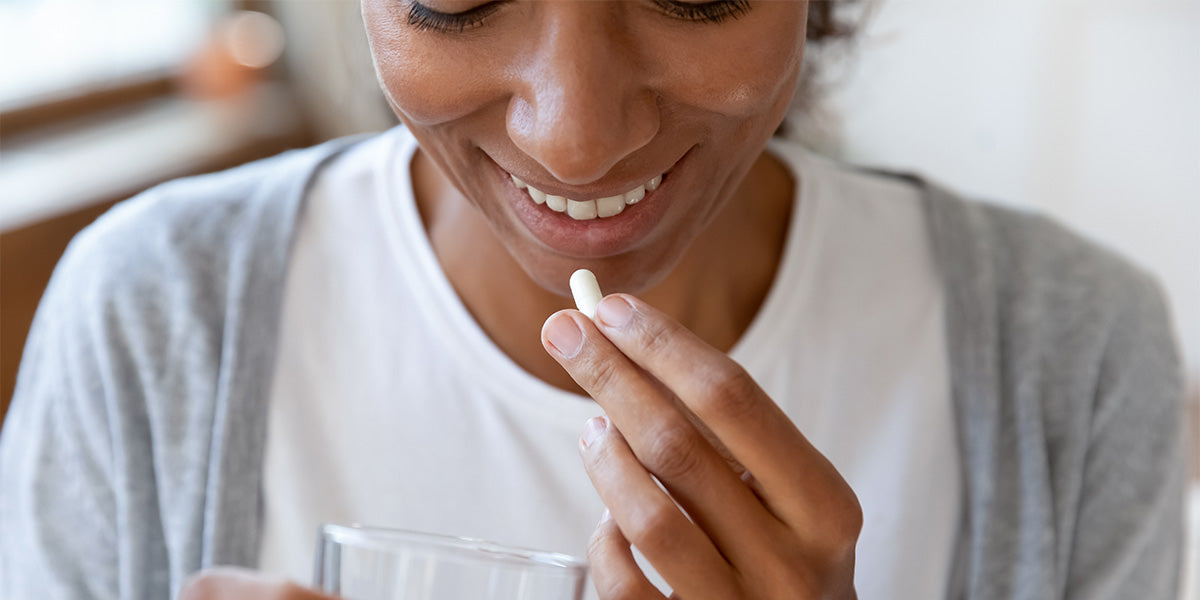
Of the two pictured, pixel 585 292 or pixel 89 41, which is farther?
pixel 89 41

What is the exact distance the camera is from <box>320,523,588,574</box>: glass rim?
42 cm

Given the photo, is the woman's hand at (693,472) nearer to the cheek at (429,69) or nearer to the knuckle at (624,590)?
the knuckle at (624,590)

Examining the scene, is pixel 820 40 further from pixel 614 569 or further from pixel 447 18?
pixel 614 569

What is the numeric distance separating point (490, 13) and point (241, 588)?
32 cm

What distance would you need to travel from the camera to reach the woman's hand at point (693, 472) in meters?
0.50

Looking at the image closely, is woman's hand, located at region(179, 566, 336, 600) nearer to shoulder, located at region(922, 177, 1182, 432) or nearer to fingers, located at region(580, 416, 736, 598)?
fingers, located at region(580, 416, 736, 598)

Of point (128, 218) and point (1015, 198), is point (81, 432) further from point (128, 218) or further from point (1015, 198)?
point (1015, 198)

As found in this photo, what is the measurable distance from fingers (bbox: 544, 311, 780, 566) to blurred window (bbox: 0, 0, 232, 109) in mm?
1859

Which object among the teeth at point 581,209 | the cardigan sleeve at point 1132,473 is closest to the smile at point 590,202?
the teeth at point 581,209

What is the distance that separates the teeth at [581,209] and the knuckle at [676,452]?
0.20 metres

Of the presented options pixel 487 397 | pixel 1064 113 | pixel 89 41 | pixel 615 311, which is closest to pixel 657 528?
pixel 615 311

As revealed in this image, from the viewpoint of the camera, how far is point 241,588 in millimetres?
422

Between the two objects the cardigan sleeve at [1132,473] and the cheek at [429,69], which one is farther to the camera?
the cardigan sleeve at [1132,473]

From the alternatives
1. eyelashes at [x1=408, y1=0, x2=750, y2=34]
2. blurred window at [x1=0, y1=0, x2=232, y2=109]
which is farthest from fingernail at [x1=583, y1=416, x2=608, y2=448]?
blurred window at [x1=0, y1=0, x2=232, y2=109]
